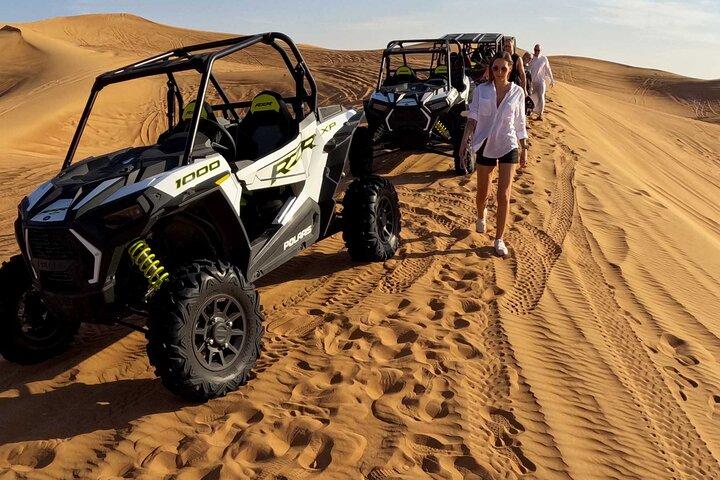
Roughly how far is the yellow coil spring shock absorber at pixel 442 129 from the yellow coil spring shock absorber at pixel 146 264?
18.9 feet

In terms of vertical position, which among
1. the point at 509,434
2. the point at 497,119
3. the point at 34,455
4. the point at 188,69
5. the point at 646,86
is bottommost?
the point at 34,455

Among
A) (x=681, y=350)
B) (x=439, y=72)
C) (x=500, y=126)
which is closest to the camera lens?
(x=681, y=350)

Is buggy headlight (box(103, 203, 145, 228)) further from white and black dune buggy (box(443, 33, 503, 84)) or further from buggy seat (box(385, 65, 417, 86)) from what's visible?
white and black dune buggy (box(443, 33, 503, 84))

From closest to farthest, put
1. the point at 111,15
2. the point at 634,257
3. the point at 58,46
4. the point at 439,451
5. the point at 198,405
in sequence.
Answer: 1. the point at 439,451
2. the point at 198,405
3. the point at 634,257
4. the point at 58,46
5. the point at 111,15

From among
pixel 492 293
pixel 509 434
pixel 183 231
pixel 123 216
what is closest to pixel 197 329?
pixel 123 216

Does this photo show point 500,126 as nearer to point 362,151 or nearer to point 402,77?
point 362,151

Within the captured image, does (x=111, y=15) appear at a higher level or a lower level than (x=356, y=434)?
higher

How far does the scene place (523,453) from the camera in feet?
9.34

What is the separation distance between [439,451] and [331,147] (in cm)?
256

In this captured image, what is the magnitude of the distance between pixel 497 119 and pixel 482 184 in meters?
0.64

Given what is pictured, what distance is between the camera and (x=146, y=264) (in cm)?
323

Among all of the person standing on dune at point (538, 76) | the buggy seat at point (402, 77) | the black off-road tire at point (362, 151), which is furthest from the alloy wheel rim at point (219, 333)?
the person standing on dune at point (538, 76)

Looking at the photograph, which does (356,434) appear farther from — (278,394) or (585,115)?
(585,115)

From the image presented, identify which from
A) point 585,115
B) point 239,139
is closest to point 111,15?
point 585,115
